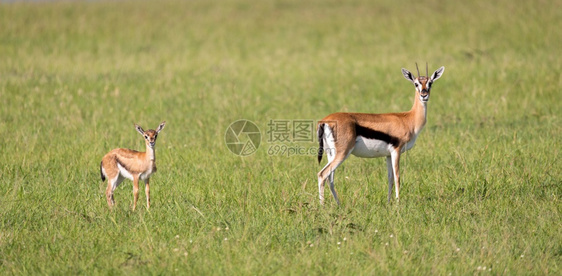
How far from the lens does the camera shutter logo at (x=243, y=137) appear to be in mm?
10216

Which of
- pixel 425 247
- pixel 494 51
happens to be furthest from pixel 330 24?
pixel 425 247

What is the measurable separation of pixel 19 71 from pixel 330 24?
33.5 ft

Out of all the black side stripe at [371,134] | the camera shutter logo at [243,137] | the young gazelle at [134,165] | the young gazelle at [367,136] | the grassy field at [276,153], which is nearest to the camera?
the grassy field at [276,153]

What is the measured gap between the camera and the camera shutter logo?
33.5 feet

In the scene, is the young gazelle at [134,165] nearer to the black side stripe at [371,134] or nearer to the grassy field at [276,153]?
the grassy field at [276,153]

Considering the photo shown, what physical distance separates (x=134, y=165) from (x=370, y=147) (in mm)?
2501

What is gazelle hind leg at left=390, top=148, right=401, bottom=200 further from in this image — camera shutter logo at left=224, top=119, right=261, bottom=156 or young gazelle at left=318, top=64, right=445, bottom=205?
camera shutter logo at left=224, top=119, right=261, bottom=156

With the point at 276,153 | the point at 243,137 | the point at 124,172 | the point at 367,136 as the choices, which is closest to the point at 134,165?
the point at 124,172

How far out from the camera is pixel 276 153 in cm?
988

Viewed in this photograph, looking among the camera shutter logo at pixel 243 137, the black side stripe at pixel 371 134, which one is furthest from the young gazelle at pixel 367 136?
the camera shutter logo at pixel 243 137

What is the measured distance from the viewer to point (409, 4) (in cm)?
2603

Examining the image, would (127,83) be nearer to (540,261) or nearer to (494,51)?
(494,51)

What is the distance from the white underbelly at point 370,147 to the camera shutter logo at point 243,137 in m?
2.51

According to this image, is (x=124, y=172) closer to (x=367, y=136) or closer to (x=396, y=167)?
(x=367, y=136)
